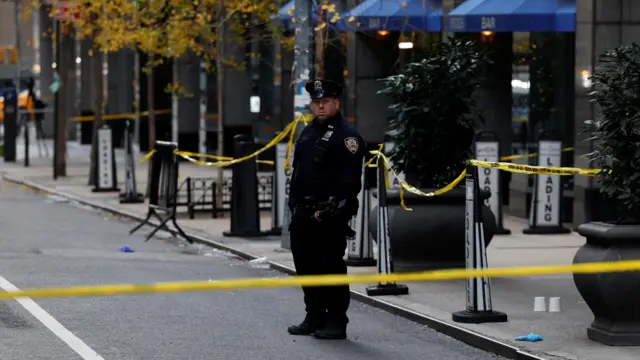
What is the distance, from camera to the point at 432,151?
46.7ft

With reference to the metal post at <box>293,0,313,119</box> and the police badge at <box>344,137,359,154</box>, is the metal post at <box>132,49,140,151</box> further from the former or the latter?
the police badge at <box>344,137,359,154</box>

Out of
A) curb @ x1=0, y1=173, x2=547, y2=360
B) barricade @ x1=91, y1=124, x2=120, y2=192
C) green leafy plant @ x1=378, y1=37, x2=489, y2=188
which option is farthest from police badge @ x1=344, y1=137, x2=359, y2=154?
barricade @ x1=91, y1=124, x2=120, y2=192

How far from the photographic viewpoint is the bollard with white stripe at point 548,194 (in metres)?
18.9

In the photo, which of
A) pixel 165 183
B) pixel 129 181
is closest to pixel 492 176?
pixel 165 183

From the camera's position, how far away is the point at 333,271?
10773 mm

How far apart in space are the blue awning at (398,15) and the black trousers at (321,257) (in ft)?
42.0

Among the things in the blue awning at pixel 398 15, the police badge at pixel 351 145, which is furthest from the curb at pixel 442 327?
the blue awning at pixel 398 15

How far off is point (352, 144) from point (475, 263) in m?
1.40

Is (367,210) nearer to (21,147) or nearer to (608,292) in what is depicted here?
(608,292)

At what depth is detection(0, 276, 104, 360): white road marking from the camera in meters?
9.85

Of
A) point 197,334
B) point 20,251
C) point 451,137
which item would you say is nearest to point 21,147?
point 20,251

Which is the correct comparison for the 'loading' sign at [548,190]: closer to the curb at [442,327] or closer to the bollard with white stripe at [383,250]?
the curb at [442,327]

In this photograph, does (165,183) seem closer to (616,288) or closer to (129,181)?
(129,181)

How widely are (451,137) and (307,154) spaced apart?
3821 mm
